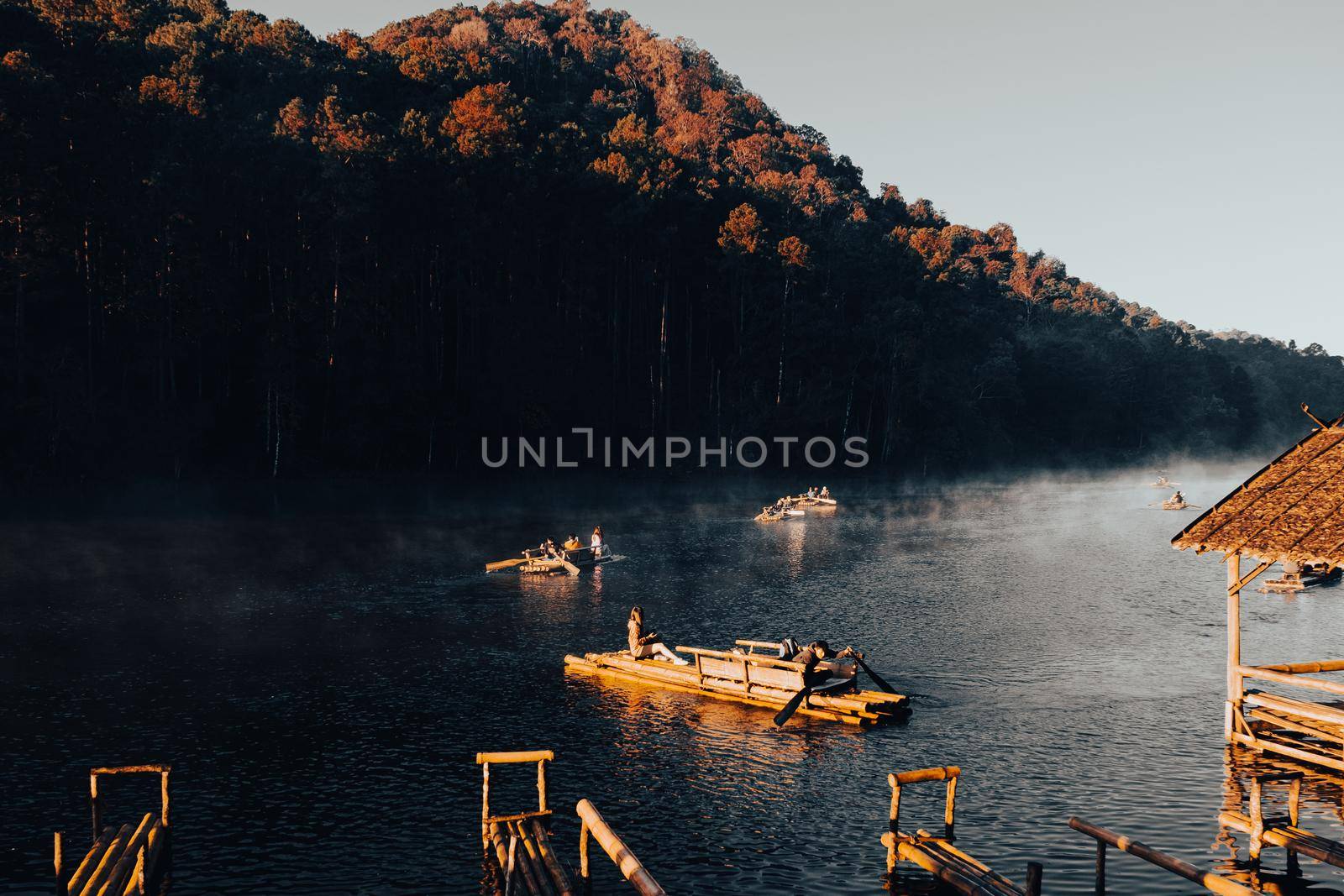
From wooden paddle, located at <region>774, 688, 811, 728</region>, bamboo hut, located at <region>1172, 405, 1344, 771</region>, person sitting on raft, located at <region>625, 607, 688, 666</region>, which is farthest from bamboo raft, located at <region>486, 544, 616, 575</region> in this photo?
bamboo hut, located at <region>1172, 405, 1344, 771</region>

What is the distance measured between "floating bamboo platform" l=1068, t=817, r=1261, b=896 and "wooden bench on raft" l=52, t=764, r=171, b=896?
1742cm

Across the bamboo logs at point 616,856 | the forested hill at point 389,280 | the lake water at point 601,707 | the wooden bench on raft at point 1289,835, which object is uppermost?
the forested hill at point 389,280

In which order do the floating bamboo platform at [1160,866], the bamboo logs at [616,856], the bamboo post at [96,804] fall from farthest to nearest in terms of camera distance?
the bamboo post at [96,804] < the floating bamboo platform at [1160,866] < the bamboo logs at [616,856]

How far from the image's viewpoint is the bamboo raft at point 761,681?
33094mm

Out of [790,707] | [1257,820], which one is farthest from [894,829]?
[790,707]

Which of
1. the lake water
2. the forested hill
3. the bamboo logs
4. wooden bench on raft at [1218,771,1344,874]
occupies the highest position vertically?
the forested hill

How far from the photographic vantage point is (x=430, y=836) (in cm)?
2408

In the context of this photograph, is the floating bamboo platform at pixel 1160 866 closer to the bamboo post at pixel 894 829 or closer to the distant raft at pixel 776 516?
the bamboo post at pixel 894 829

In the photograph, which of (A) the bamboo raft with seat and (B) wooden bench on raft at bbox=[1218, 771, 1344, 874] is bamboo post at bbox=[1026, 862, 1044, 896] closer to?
(A) the bamboo raft with seat

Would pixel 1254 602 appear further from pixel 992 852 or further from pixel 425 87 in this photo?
pixel 425 87

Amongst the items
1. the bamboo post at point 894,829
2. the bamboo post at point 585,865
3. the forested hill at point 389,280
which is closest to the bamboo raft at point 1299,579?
the bamboo post at point 894,829

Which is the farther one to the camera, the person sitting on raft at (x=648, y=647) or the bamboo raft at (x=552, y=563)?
the bamboo raft at (x=552, y=563)

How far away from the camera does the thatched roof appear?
2620cm

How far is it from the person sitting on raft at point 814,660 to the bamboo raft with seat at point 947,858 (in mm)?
10401
